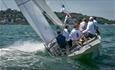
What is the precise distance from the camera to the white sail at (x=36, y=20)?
28.3 metres

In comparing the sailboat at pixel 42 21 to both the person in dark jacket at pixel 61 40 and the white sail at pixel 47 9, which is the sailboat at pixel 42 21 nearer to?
the white sail at pixel 47 9

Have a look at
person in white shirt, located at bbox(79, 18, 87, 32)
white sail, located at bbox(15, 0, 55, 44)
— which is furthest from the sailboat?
person in white shirt, located at bbox(79, 18, 87, 32)

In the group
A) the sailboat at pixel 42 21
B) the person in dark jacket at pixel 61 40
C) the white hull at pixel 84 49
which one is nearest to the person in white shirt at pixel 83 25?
the sailboat at pixel 42 21

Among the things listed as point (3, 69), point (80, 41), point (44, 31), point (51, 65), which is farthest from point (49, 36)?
point (3, 69)

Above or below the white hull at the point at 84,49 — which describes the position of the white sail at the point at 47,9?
above

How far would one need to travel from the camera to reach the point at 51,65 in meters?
24.1

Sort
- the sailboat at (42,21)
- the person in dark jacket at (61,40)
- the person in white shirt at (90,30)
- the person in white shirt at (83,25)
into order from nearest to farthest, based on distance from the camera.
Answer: the person in dark jacket at (61,40) < the sailboat at (42,21) < the person in white shirt at (90,30) < the person in white shirt at (83,25)

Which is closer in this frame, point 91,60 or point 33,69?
point 33,69

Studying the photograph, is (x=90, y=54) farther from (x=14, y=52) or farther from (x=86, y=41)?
(x=14, y=52)

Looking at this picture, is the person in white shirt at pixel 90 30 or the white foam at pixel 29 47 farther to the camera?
the white foam at pixel 29 47

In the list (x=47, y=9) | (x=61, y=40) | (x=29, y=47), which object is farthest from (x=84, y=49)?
(x=29, y=47)

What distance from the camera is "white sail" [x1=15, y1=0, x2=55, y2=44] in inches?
1113

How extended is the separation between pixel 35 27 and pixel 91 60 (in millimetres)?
4237

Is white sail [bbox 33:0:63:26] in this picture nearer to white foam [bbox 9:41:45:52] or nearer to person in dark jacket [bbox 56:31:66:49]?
person in dark jacket [bbox 56:31:66:49]
